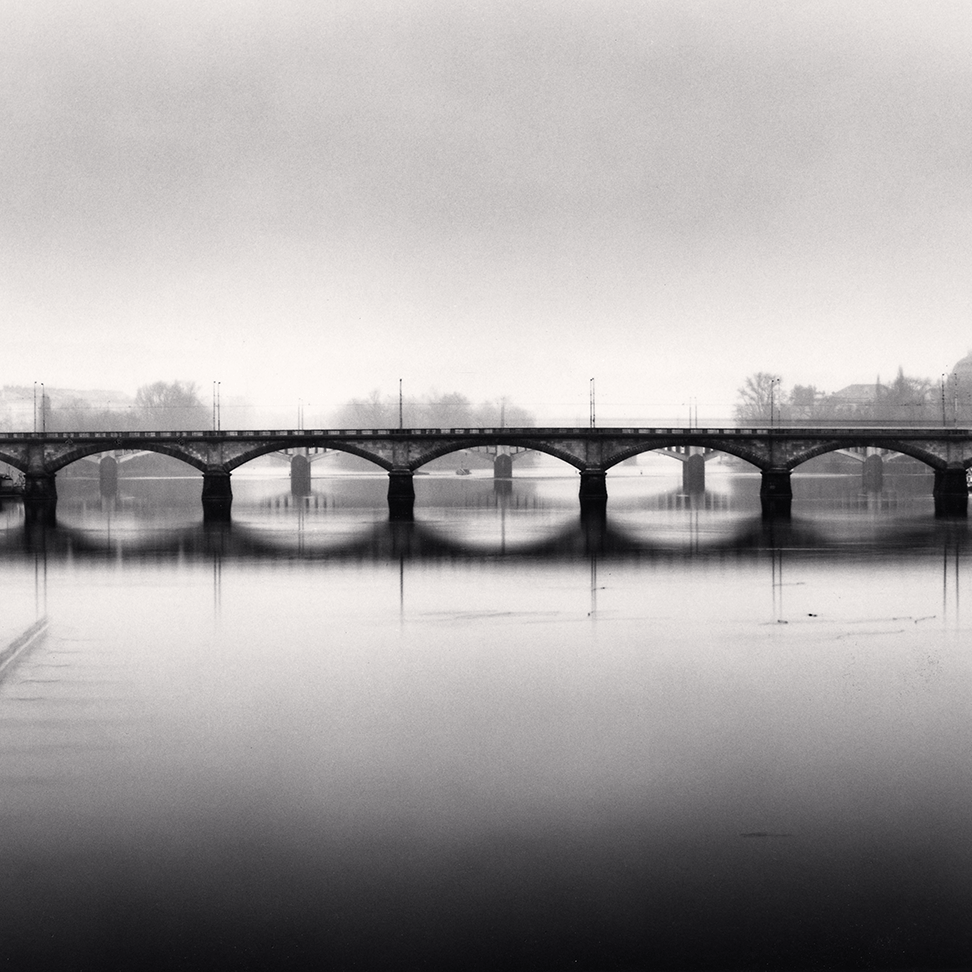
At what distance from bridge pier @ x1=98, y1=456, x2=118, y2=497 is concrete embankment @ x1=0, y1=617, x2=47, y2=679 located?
86276 mm

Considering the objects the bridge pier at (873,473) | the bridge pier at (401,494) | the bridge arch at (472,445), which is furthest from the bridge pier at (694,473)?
the bridge pier at (401,494)

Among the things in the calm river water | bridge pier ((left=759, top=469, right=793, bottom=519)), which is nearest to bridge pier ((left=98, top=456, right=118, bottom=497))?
bridge pier ((left=759, top=469, right=793, bottom=519))

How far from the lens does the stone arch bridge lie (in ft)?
239

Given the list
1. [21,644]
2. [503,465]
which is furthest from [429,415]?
[21,644]

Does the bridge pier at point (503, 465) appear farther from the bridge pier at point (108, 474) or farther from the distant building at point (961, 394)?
the distant building at point (961, 394)

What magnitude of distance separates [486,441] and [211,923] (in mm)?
65125

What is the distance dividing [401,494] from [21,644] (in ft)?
163

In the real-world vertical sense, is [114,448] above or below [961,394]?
below

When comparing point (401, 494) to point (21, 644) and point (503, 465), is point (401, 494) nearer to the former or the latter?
point (21, 644)

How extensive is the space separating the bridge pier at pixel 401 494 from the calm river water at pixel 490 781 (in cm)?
3913

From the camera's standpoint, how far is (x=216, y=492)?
7288 centimetres

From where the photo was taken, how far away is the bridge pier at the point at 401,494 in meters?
69.3

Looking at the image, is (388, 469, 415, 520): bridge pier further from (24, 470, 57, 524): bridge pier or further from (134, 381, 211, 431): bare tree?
(134, 381, 211, 431): bare tree

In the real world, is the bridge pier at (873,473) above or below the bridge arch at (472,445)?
below
